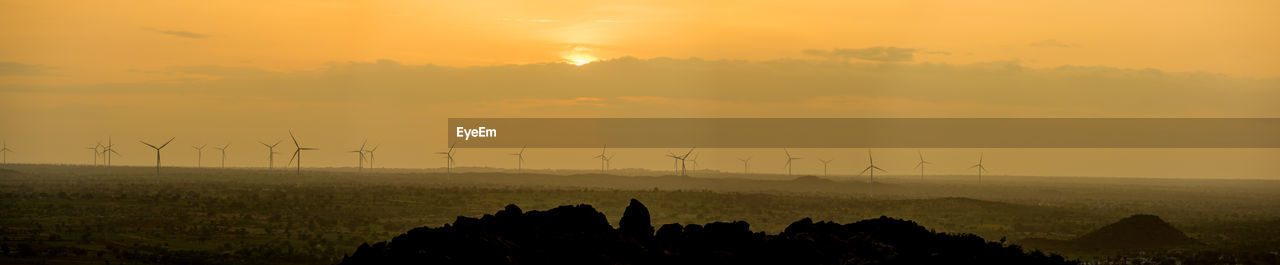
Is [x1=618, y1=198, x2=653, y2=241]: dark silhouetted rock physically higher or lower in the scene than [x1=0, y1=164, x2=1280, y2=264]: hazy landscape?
higher

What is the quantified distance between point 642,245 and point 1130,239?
46213mm

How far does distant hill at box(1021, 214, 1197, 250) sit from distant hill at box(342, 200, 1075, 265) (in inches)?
1485

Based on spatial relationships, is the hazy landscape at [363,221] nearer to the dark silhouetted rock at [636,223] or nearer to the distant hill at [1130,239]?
the distant hill at [1130,239]

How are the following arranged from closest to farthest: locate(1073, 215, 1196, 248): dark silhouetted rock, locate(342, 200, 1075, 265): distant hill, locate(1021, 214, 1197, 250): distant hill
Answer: locate(342, 200, 1075, 265): distant hill, locate(1021, 214, 1197, 250): distant hill, locate(1073, 215, 1196, 248): dark silhouetted rock

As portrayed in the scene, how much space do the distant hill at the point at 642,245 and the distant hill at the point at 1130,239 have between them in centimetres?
3771

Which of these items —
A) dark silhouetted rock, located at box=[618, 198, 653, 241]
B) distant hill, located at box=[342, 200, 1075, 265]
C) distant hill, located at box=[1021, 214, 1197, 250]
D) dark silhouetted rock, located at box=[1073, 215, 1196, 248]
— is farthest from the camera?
dark silhouetted rock, located at box=[1073, 215, 1196, 248]

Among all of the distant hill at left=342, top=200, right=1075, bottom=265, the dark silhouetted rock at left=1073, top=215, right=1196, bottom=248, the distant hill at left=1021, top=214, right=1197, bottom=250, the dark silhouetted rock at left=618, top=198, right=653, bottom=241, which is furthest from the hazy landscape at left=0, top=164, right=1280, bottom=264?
the distant hill at left=342, top=200, right=1075, bottom=265

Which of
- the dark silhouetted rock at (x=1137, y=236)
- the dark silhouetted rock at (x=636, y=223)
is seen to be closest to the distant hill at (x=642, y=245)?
the dark silhouetted rock at (x=636, y=223)

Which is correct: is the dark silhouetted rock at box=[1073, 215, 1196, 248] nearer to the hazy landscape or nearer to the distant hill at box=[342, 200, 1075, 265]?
the hazy landscape

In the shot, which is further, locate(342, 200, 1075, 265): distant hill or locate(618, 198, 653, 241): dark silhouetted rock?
locate(618, 198, 653, 241): dark silhouetted rock

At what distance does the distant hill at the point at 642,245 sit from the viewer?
78.2 ft

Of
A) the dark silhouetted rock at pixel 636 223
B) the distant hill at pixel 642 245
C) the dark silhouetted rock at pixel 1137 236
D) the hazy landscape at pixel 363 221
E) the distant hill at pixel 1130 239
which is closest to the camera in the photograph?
the distant hill at pixel 642 245

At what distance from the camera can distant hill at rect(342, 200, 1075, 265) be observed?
23828 millimetres

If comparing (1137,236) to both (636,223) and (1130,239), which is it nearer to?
(1130,239)
